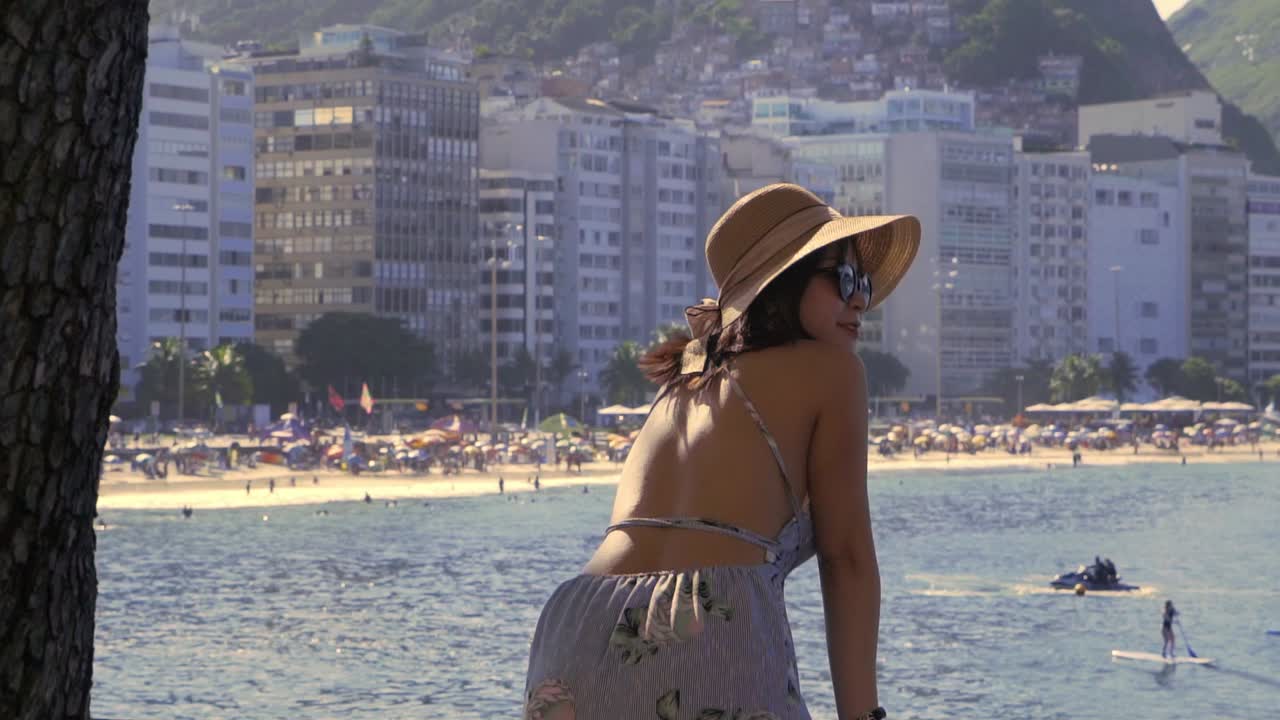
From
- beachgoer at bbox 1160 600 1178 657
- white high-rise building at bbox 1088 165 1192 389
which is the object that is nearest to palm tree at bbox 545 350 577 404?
white high-rise building at bbox 1088 165 1192 389

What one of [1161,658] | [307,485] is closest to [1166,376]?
[307,485]

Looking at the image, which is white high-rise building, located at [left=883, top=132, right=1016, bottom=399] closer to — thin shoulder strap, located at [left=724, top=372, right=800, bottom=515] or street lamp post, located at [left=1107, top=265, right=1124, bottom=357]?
street lamp post, located at [left=1107, top=265, right=1124, bottom=357]

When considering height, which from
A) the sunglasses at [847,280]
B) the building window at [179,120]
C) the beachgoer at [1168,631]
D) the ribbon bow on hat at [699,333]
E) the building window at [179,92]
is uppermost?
the building window at [179,92]

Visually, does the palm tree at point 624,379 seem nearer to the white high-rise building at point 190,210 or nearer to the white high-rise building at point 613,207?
the white high-rise building at point 613,207

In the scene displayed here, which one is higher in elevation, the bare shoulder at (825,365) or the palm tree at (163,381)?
the palm tree at (163,381)

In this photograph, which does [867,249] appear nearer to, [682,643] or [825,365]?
[825,365]

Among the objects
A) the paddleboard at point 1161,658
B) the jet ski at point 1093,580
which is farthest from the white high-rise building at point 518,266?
the paddleboard at point 1161,658

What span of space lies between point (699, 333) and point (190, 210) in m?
134

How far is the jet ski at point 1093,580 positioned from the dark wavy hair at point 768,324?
51667 millimetres

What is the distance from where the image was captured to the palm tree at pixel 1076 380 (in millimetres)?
163250

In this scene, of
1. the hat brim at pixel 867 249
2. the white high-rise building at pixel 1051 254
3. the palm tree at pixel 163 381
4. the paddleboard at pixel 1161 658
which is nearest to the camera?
the hat brim at pixel 867 249

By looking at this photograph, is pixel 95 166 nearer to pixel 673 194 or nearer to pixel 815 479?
pixel 815 479

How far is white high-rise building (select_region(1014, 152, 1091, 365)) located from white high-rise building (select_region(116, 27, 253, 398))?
222 feet

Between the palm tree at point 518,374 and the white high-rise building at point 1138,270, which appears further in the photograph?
the white high-rise building at point 1138,270
